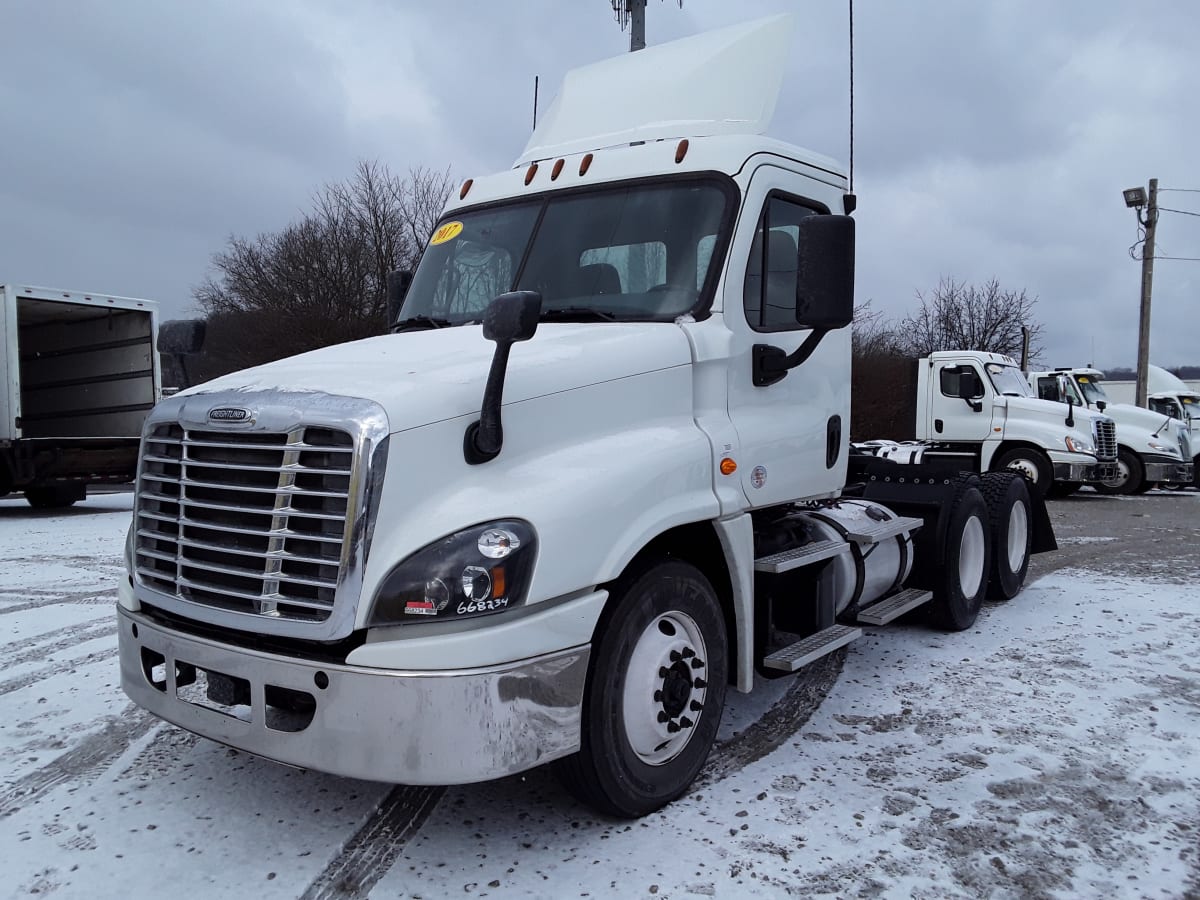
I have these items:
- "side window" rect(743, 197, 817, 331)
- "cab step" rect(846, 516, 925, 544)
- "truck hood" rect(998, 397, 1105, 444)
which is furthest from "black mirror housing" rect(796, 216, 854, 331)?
"truck hood" rect(998, 397, 1105, 444)

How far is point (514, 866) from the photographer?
308 cm

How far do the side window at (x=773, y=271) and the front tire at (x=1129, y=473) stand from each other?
1599 cm

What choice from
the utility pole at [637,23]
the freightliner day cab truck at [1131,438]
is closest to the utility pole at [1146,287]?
the freightliner day cab truck at [1131,438]

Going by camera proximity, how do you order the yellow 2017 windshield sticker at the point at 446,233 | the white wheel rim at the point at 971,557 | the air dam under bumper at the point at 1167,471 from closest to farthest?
1. the yellow 2017 windshield sticker at the point at 446,233
2. the white wheel rim at the point at 971,557
3. the air dam under bumper at the point at 1167,471

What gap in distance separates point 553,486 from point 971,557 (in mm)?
4559

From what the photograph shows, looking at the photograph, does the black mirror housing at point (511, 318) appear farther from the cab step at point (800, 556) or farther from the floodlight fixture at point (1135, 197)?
the floodlight fixture at point (1135, 197)

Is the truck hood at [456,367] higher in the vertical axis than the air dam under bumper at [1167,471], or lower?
higher

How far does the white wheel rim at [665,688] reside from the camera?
336 centimetres

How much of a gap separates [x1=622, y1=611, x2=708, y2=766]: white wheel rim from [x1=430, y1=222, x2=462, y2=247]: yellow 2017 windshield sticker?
8.01 feet

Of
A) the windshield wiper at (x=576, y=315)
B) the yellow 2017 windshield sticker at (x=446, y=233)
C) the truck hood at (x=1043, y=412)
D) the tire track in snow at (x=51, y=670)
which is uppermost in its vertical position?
the yellow 2017 windshield sticker at (x=446, y=233)

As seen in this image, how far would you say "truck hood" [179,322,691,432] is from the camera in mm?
3033

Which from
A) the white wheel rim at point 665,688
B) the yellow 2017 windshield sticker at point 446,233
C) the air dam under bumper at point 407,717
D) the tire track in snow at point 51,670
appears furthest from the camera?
the tire track in snow at point 51,670

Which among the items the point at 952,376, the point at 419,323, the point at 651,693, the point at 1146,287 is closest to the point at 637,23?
the point at 952,376

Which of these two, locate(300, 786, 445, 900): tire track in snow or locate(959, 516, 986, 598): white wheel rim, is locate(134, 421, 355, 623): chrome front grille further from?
locate(959, 516, 986, 598): white wheel rim
